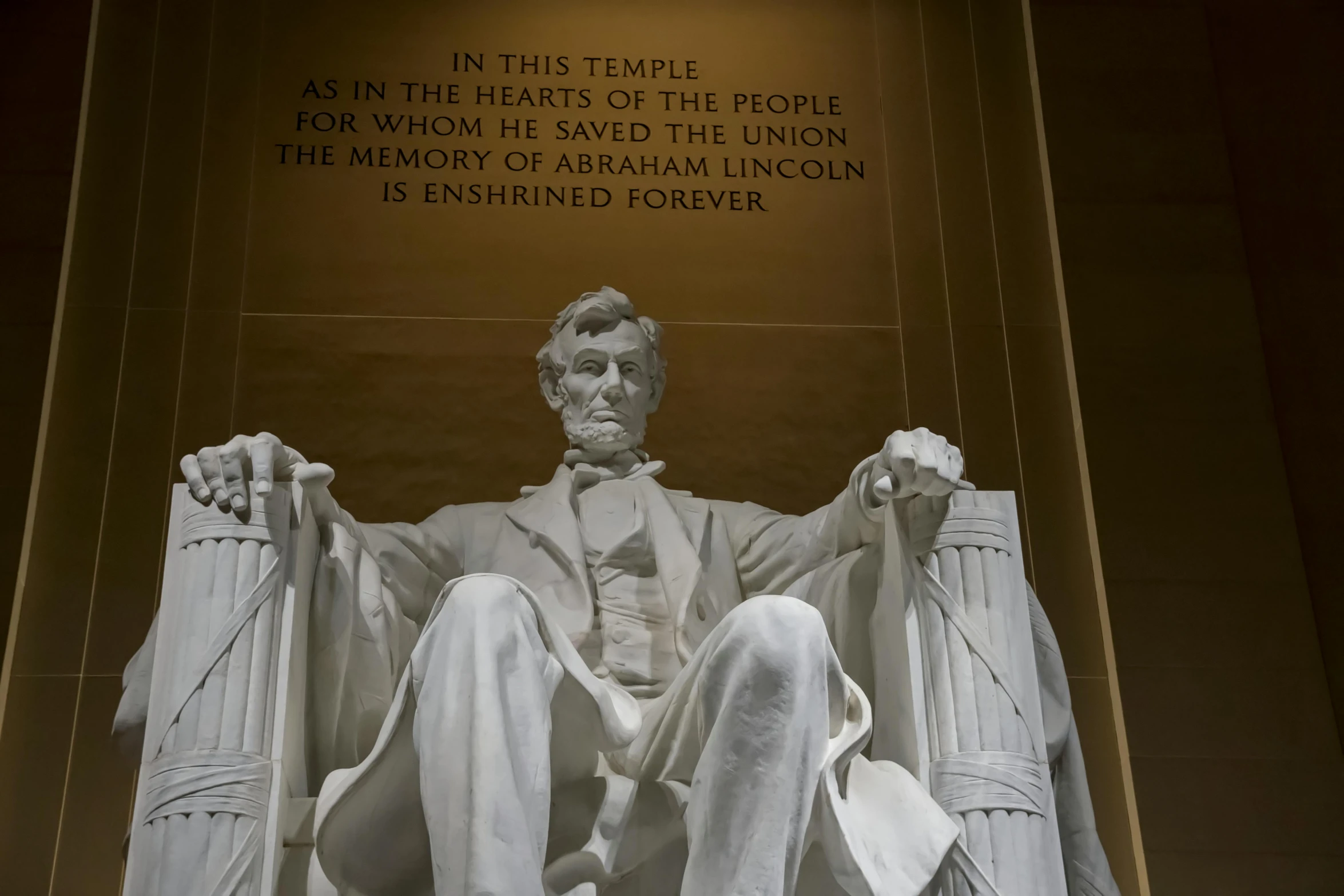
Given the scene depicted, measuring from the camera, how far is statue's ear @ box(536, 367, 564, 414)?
4148 mm

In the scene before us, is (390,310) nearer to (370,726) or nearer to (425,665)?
(370,726)

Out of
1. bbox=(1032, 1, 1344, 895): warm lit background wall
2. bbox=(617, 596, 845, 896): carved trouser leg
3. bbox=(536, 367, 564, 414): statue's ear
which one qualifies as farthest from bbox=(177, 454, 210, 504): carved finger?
bbox=(1032, 1, 1344, 895): warm lit background wall

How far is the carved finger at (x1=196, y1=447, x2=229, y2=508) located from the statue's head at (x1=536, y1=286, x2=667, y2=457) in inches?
41.7

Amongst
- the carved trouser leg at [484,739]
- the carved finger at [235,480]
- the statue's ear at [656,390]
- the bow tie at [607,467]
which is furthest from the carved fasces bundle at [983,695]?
the carved finger at [235,480]

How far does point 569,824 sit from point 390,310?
2818 millimetres

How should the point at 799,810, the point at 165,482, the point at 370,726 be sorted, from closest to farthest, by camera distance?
the point at 799,810, the point at 370,726, the point at 165,482

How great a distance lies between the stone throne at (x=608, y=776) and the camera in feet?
9.47

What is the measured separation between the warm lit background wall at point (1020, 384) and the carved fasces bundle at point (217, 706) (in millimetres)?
1941

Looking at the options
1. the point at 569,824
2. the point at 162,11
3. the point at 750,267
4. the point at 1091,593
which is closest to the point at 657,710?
the point at 569,824

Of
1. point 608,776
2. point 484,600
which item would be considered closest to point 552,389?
point 608,776

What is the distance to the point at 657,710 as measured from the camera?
2.97 m

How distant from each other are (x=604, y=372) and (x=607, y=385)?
7cm

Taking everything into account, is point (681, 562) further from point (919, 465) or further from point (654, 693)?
point (919, 465)

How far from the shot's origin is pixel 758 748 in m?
2.66
